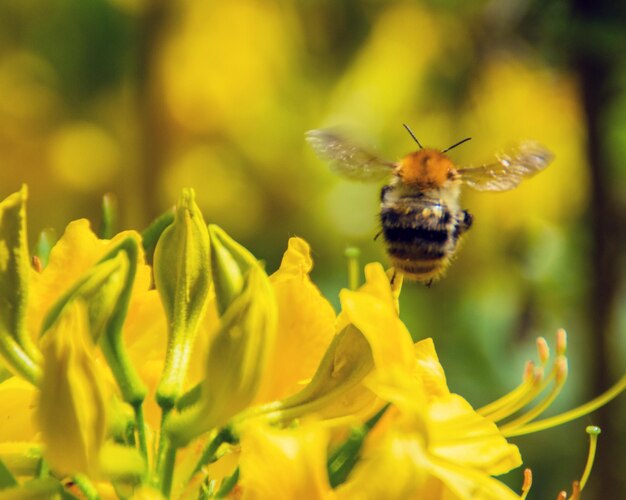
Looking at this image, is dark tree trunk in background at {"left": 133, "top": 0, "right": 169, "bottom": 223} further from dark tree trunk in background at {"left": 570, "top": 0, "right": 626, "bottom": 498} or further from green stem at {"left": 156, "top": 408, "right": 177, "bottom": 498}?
green stem at {"left": 156, "top": 408, "right": 177, "bottom": 498}

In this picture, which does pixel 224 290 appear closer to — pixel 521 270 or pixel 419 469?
pixel 419 469

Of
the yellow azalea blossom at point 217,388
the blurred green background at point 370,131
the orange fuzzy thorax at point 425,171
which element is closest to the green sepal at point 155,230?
the yellow azalea blossom at point 217,388

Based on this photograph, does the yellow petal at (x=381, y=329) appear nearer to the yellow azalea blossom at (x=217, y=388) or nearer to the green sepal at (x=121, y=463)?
the yellow azalea blossom at (x=217, y=388)

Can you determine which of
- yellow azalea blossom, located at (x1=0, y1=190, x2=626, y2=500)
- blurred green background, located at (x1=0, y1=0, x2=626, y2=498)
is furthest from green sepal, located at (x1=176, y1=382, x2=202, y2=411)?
blurred green background, located at (x1=0, y1=0, x2=626, y2=498)

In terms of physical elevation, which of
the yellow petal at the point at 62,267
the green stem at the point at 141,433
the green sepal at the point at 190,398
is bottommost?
the green stem at the point at 141,433

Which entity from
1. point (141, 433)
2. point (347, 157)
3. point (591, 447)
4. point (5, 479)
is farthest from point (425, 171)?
point (5, 479)

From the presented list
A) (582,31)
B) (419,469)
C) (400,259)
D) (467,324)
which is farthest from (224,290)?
(467,324)

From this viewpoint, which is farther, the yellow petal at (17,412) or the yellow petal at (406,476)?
the yellow petal at (17,412)
